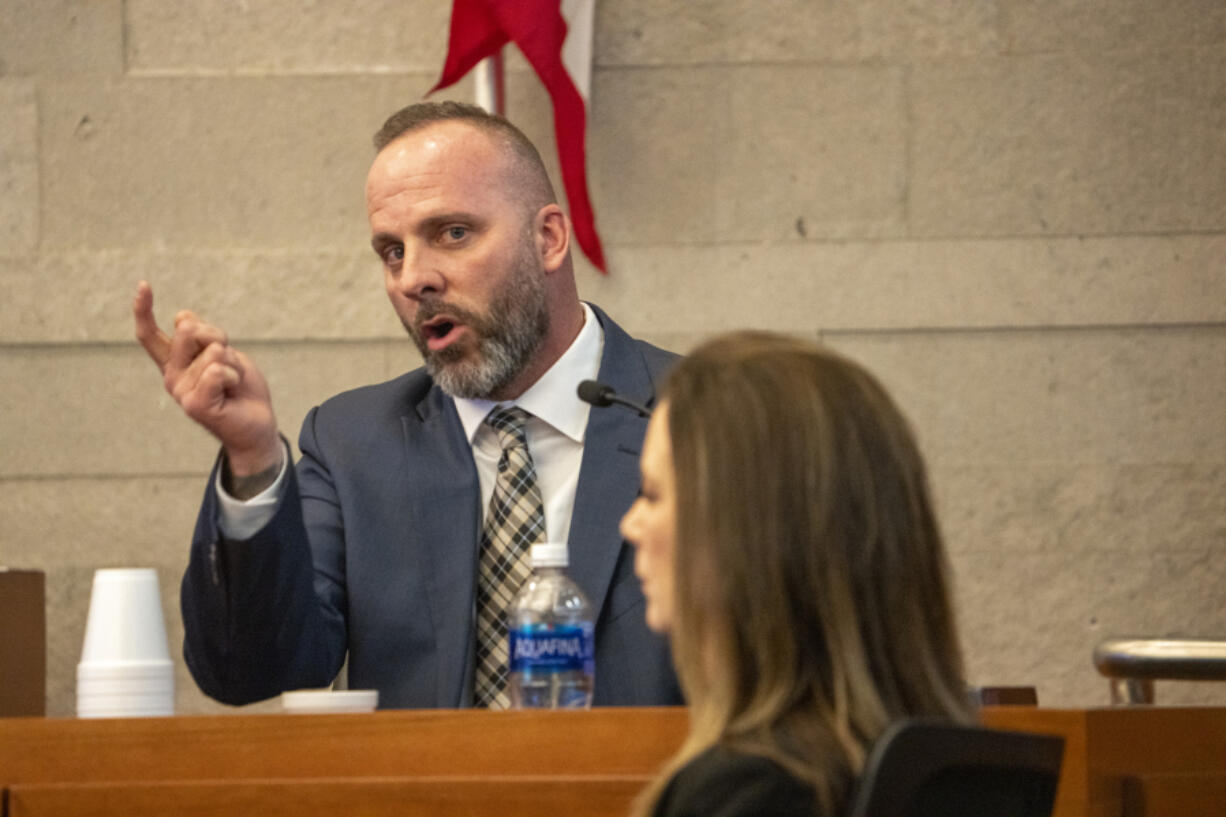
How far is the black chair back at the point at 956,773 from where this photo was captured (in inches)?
40.2

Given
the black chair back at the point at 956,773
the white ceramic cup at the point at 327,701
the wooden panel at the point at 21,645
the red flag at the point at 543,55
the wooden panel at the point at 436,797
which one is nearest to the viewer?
the black chair back at the point at 956,773

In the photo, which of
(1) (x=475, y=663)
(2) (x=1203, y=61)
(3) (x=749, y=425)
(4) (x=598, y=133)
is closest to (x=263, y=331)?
(4) (x=598, y=133)

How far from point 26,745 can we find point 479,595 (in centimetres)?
77

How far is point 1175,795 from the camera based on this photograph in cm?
166

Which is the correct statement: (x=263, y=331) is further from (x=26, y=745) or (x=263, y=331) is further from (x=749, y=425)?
(x=749, y=425)

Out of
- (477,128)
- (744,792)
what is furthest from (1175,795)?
(477,128)

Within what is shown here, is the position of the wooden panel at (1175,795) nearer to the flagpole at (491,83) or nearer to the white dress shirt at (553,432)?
the white dress shirt at (553,432)

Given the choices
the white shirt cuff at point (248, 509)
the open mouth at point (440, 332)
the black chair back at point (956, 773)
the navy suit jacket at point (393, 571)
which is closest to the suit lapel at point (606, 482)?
the navy suit jacket at point (393, 571)

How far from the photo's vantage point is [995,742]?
107 centimetres

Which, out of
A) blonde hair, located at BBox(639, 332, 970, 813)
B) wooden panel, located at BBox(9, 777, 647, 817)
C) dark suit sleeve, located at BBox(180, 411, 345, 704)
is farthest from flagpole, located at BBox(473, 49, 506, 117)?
blonde hair, located at BBox(639, 332, 970, 813)

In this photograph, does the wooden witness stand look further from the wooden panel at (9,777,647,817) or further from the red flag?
the red flag

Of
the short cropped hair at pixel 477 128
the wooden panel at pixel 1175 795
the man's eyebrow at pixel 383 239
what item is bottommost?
the wooden panel at pixel 1175 795

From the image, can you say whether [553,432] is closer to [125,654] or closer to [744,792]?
[125,654]

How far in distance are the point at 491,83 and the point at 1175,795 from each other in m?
2.30
